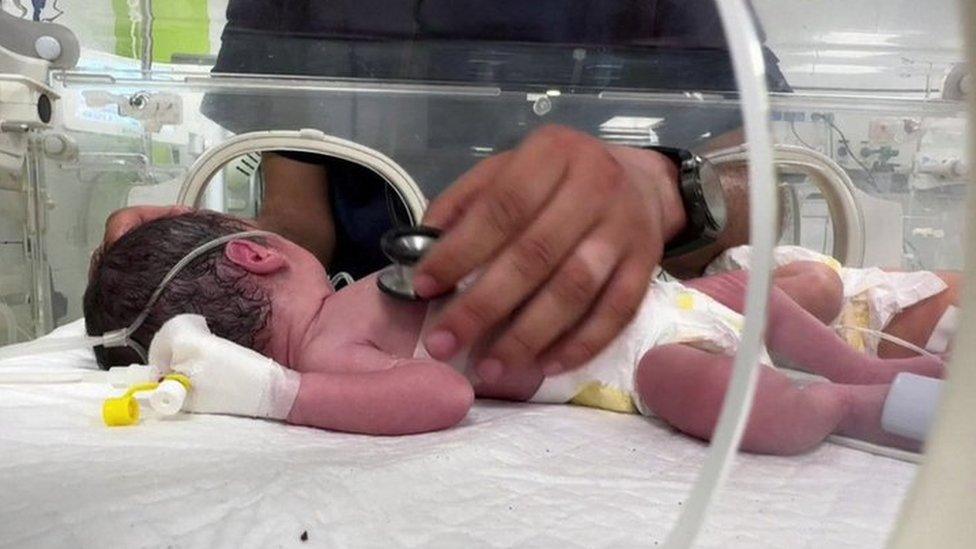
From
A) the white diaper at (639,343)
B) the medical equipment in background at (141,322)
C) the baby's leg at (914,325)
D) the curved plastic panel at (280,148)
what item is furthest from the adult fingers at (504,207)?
the curved plastic panel at (280,148)

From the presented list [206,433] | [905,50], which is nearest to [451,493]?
[206,433]

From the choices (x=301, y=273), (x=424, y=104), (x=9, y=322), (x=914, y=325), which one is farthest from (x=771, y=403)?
(x=9, y=322)

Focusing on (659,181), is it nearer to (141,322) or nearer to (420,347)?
(420,347)

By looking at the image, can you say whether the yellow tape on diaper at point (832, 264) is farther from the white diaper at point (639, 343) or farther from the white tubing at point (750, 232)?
the white tubing at point (750, 232)

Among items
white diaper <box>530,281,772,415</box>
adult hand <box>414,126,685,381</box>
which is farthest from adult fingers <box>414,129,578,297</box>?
white diaper <box>530,281,772,415</box>

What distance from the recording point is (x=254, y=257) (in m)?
0.88

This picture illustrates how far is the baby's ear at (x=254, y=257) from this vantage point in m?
0.87

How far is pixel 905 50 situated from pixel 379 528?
82cm

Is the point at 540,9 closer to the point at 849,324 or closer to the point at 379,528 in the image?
the point at 849,324

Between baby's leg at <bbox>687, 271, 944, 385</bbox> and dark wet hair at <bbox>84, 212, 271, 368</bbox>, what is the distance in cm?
51

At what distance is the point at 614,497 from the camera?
0.49 m

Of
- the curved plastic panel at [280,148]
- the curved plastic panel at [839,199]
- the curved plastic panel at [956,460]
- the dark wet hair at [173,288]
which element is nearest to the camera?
the curved plastic panel at [956,460]

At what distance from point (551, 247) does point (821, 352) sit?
0.24 metres

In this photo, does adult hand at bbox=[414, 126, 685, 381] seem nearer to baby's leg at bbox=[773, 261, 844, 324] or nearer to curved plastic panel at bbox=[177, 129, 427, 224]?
baby's leg at bbox=[773, 261, 844, 324]
